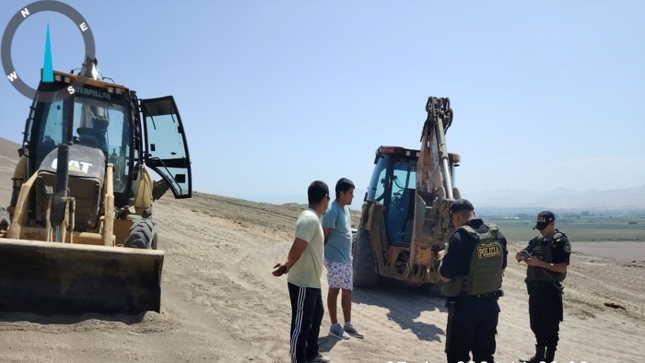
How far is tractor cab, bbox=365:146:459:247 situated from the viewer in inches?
378

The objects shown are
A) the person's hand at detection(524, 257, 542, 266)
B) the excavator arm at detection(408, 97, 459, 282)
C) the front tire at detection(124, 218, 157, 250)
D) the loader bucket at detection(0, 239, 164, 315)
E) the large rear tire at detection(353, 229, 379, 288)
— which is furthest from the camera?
the large rear tire at detection(353, 229, 379, 288)

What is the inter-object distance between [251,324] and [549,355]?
3323 mm

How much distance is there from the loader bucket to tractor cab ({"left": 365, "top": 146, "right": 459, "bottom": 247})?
4.82 meters

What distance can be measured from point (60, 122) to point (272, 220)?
14.5 meters

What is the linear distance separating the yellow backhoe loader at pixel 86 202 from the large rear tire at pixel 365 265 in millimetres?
3123

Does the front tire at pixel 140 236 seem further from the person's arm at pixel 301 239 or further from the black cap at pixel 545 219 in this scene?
the black cap at pixel 545 219

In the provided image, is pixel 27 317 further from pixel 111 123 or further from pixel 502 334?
pixel 502 334

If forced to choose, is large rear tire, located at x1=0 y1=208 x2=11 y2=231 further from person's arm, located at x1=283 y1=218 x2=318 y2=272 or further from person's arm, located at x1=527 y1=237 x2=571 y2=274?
person's arm, located at x1=527 y1=237 x2=571 y2=274

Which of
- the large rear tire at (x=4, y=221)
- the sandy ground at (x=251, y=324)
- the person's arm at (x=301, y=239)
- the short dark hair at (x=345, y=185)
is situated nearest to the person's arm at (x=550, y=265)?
the sandy ground at (x=251, y=324)

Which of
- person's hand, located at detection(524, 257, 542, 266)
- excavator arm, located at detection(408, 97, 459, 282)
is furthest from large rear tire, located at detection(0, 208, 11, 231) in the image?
person's hand, located at detection(524, 257, 542, 266)

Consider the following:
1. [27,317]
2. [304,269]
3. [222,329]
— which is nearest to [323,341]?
[222,329]

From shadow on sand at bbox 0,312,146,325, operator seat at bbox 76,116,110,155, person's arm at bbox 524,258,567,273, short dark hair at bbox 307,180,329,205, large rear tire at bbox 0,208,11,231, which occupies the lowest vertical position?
shadow on sand at bbox 0,312,146,325

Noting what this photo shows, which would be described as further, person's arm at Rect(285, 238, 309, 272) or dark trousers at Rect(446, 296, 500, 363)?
person's arm at Rect(285, 238, 309, 272)

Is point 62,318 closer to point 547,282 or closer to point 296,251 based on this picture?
point 296,251
